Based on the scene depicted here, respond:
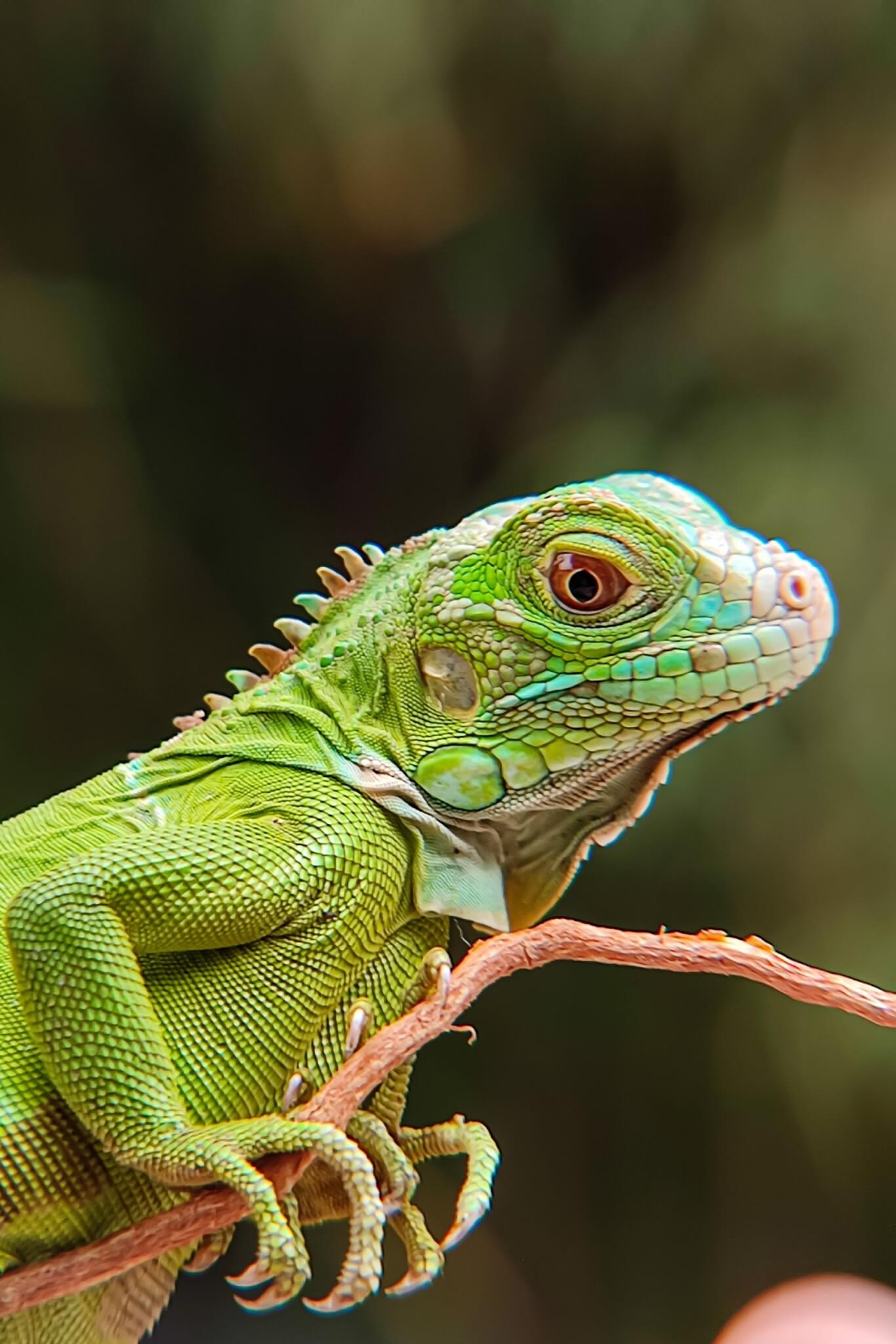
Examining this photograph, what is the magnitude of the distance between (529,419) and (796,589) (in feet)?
5.19

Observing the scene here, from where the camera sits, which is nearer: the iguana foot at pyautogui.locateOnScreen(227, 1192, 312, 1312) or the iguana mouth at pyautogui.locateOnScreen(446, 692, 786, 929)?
the iguana foot at pyautogui.locateOnScreen(227, 1192, 312, 1312)

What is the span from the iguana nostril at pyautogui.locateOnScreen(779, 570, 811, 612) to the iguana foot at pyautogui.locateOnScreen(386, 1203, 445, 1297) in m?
0.99

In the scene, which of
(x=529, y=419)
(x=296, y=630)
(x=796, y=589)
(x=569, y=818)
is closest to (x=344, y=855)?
(x=569, y=818)

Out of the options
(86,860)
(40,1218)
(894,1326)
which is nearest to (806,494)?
(894,1326)

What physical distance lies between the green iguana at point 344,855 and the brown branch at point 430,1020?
45mm

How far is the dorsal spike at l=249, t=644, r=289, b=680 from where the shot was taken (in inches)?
69.7

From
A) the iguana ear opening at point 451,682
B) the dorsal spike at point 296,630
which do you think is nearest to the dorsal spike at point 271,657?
the dorsal spike at point 296,630

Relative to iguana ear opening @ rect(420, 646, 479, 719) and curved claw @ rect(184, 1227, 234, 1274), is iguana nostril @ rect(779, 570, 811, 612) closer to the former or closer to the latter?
iguana ear opening @ rect(420, 646, 479, 719)

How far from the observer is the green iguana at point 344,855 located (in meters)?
1.27

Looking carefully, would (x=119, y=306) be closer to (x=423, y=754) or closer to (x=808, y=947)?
(x=423, y=754)

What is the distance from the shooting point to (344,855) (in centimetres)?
142

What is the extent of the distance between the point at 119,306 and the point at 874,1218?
314 cm

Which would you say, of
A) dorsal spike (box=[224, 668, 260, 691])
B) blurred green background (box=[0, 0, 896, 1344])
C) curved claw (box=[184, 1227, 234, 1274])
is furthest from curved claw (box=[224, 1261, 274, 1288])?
blurred green background (box=[0, 0, 896, 1344])

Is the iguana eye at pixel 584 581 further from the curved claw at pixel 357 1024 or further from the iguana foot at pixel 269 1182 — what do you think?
the iguana foot at pixel 269 1182
